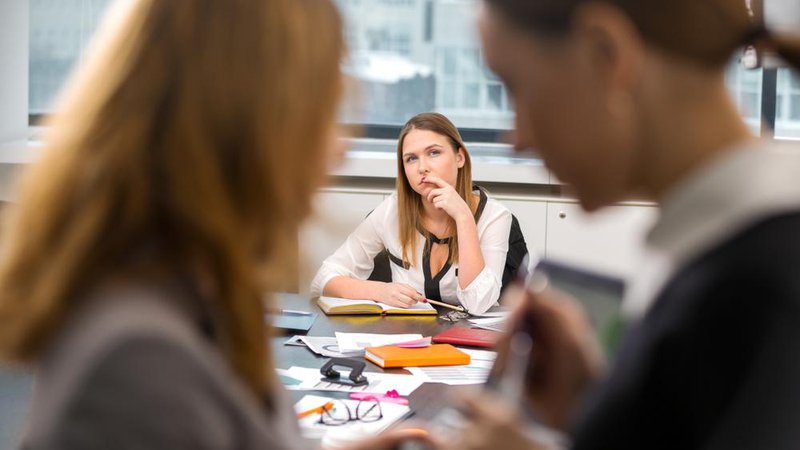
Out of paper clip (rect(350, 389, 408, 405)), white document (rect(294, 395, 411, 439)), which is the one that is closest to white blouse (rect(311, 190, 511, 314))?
paper clip (rect(350, 389, 408, 405))

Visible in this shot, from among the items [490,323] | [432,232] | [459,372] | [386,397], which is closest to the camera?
[386,397]

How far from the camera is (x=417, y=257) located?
13.1 ft

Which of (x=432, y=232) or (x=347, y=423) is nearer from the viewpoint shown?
(x=347, y=423)

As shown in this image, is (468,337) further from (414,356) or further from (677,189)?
(677,189)

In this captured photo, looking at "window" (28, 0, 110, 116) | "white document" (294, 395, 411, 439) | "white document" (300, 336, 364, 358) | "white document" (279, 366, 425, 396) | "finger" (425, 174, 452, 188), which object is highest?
"window" (28, 0, 110, 116)

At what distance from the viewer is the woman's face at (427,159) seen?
4.07 meters

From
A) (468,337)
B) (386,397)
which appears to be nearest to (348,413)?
(386,397)

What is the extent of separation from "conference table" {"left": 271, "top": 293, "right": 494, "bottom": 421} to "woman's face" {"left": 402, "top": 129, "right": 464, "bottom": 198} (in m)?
0.72

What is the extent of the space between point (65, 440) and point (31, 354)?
16 cm

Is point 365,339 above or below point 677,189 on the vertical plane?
below

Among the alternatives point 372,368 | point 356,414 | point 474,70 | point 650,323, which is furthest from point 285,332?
point 474,70

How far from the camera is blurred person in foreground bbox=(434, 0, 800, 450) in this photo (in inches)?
28.2

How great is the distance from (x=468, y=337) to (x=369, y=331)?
340mm

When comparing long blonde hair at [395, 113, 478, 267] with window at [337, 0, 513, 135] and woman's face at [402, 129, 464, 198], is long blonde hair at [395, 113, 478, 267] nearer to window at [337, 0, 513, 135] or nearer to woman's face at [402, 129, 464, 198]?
woman's face at [402, 129, 464, 198]
